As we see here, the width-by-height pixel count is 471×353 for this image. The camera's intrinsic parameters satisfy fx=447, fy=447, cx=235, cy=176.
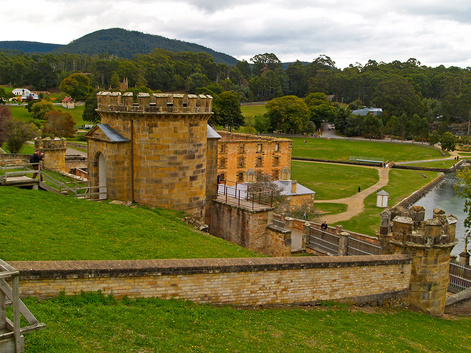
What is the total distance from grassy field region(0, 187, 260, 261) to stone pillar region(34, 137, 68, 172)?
13201 mm

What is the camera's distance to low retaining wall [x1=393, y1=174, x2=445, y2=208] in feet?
157

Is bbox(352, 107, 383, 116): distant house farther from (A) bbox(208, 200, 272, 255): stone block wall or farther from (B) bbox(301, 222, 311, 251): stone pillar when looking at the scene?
(A) bbox(208, 200, 272, 255): stone block wall

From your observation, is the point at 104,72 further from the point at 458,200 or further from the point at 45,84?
the point at 458,200

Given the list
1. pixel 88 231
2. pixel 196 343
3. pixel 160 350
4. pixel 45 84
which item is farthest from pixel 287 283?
pixel 45 84

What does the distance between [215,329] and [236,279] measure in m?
1.91

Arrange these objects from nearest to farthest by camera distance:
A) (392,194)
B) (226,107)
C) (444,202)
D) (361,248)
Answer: (361,248) → (392,194) → (444,202) → (226,107)

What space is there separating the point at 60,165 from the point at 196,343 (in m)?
24.3

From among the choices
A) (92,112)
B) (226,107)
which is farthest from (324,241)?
(92,112)

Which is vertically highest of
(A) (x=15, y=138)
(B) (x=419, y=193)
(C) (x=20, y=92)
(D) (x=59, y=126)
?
(C) (x=20, y=92)

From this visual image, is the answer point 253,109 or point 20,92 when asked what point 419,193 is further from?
point 20,92

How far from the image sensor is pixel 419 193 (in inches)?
2142

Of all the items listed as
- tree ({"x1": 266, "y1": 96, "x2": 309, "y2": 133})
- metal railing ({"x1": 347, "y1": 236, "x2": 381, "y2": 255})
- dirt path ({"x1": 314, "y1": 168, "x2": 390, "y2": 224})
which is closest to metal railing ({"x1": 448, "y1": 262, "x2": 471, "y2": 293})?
metal railing ({"x1": 347, "y1": 236, "x2": 381, "y2": 255})

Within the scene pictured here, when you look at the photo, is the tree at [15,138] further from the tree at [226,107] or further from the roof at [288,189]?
the tree at [226,107]

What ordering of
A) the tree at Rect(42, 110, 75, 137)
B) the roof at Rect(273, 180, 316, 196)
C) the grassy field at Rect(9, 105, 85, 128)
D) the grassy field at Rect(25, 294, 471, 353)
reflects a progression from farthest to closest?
the grassy field at Rect(9, 105, 85, 128) → the tree at Rect(42, 110, 75, 137) → the roof at Rect(273, 180, 316, 196) → the grassy field at Rect(25, 294, 471, 353)
